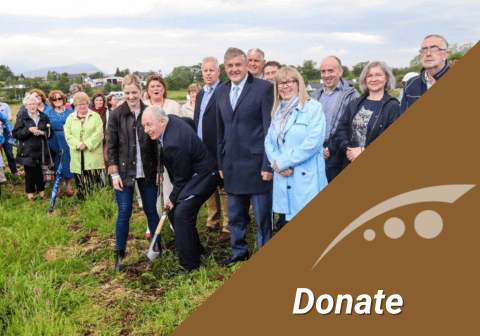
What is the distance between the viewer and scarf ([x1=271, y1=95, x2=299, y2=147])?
3.98m

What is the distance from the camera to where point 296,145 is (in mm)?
3994

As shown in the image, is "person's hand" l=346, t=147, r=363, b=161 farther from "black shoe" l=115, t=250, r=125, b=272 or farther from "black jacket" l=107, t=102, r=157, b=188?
"black shoe" l=115, t=250, r=125, b=272

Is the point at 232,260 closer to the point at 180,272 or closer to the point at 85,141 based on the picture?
the point at 180,272

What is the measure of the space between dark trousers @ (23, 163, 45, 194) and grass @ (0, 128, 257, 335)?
1.18 metres

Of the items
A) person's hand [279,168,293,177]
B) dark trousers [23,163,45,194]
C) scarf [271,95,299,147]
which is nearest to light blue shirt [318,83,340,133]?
scarf [271,95,299,147]

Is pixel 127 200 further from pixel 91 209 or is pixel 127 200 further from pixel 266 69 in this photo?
pixel 266 69

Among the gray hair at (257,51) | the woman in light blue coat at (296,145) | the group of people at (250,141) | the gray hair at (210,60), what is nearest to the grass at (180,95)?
the gray hair at (257,51)

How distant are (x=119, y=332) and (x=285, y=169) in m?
2.10

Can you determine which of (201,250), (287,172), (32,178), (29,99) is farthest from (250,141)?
(32,178)

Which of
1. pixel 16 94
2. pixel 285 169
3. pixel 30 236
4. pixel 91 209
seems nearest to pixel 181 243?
pixel 285 169

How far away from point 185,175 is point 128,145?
0.76m

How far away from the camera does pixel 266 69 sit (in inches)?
244

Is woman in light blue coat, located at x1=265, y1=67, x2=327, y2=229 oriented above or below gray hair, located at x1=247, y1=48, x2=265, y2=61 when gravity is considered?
below

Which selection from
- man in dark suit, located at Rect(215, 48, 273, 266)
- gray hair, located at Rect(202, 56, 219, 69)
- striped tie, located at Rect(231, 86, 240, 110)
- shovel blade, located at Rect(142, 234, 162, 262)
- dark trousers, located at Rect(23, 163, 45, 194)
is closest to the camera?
man in dark suit, located at Rect(215, 48, 273, 266)
